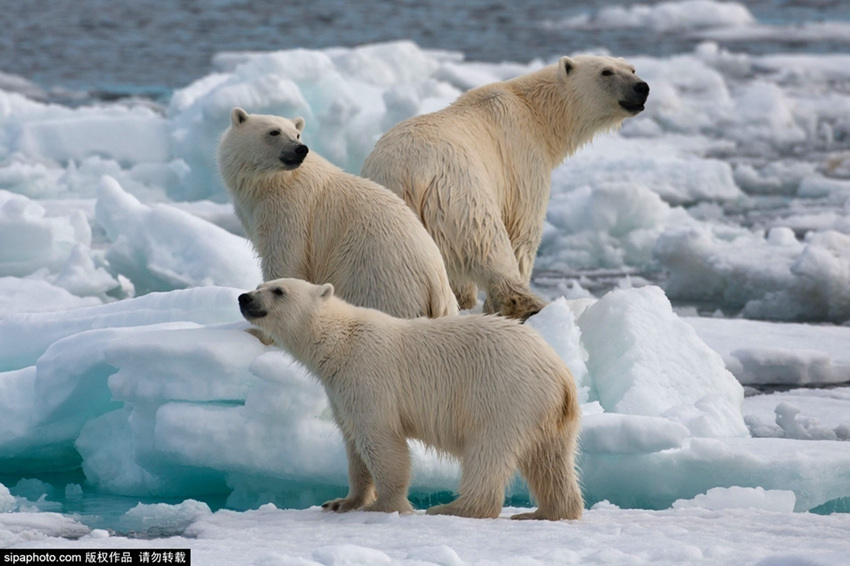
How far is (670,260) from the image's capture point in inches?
351

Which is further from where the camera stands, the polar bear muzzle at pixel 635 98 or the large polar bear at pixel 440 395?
the polar bear muzzle at pixel 635 98

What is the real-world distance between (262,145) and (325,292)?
0.93m

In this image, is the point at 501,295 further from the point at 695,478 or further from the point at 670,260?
the point at 670,260

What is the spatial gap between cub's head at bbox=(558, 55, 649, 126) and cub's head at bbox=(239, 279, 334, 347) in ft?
7.57

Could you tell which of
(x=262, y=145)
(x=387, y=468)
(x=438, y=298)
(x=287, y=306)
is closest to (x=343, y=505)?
(x=387, y=468)

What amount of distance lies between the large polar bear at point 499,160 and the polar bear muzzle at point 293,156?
66 cm

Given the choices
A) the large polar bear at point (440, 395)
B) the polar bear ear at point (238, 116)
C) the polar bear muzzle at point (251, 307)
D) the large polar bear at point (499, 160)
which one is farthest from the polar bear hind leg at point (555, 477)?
the polar bear ear at point (238, 116)

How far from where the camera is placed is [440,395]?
4.20m

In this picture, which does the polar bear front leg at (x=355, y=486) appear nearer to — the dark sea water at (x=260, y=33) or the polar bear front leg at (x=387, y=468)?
the polar bear front leg at (x=387, y=468)

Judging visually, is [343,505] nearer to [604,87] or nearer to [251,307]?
[251,307]

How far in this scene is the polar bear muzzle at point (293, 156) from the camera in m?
4.86

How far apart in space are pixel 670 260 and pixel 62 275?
417cm

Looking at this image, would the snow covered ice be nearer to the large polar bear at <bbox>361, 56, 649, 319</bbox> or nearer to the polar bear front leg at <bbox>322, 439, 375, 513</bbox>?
the polar bear front leg at <bbox>322, 439, 375, 513</bbox>

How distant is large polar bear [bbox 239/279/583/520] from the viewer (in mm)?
4121
